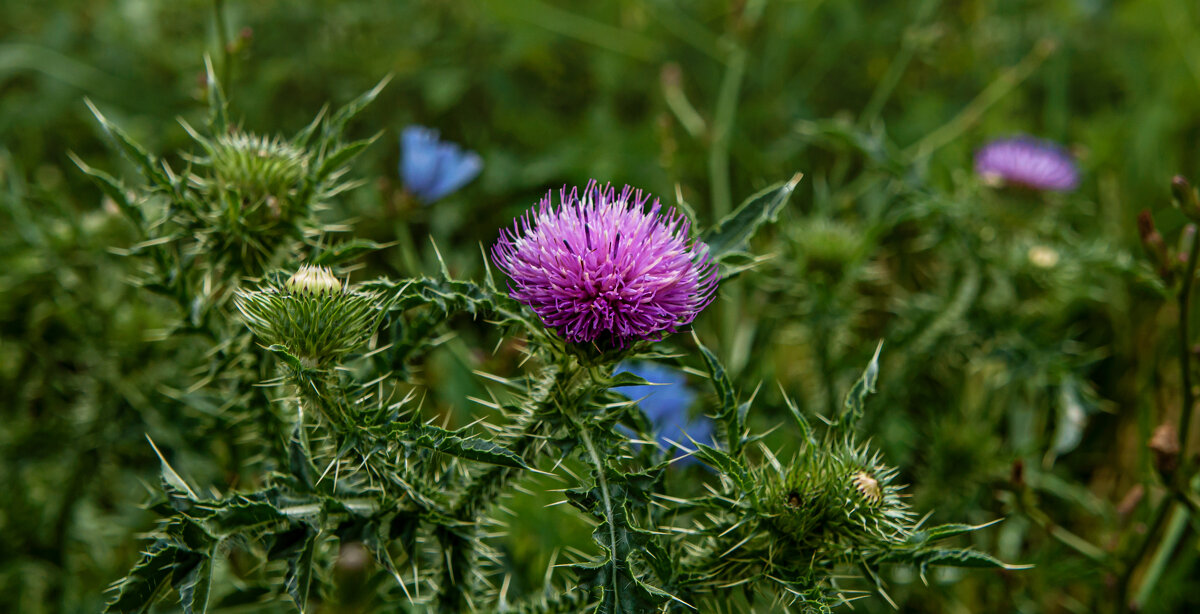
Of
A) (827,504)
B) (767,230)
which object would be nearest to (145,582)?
(827,504)

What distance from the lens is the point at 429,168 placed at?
261 cm

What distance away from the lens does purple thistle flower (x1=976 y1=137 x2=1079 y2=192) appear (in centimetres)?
289

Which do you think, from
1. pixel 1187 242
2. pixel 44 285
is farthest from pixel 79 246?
pixel 1187 242

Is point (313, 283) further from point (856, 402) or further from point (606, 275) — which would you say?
point (856, 402)

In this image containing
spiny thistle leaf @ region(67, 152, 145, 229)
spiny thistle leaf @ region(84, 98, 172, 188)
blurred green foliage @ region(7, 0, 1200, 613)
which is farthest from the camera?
blurred green foliage @ region(7, 0, 1200, 613)

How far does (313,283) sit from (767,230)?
5.84ft

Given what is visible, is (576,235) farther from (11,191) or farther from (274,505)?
(11,191)

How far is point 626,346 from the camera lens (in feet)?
4.71

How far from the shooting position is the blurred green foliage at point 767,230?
91.2 inches

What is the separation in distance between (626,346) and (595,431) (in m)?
0.15

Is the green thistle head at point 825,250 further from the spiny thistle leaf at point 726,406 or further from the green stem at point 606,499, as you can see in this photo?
the green stem at point 606,499

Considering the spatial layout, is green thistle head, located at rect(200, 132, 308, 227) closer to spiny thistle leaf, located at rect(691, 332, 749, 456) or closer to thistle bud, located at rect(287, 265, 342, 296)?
thistle bud, located at rect(287, 265, 342, 296)

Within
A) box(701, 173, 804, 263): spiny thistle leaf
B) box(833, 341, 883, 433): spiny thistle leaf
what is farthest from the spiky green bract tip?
box(833, 341, 883, 433): spiny thistle leaf

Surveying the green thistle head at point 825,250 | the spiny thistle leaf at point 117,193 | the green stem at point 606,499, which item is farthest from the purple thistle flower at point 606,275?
the green thistle head at point 825,250
